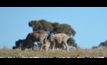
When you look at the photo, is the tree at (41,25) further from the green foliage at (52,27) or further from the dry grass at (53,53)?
the dry grass at (53,53)

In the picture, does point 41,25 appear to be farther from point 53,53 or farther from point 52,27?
point 53,53

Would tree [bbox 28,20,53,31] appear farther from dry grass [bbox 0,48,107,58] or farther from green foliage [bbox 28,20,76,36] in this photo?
dry grass [bbox 0,48,107,58]

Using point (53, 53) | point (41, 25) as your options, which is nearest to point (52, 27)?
point (41, 25)

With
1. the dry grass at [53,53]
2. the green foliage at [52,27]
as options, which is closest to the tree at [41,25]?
the green foliage at [52,27]

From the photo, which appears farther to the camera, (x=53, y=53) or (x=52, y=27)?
(x=52, y=27)

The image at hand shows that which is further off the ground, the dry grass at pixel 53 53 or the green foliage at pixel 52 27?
the green foliage at pixel 52 27

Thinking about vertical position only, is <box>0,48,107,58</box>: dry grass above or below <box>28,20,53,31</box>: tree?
below

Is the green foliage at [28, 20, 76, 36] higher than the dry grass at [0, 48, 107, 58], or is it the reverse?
the green foliage at [28, 20, 76, 36]

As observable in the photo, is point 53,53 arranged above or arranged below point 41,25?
below

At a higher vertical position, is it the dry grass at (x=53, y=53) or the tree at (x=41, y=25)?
the tree at (x=41, y=25)

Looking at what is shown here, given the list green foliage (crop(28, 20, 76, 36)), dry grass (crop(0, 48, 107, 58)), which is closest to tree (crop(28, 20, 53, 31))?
green foliage (crop(28, 20, 76, 36))
